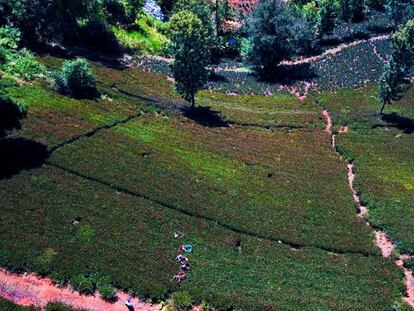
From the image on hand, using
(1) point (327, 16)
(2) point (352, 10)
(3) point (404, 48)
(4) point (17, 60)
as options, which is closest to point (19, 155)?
(4) point (17, 60)

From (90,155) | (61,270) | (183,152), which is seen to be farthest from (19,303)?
(183,152)

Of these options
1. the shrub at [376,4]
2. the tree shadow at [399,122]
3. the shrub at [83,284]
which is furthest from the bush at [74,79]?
the shrub at [376,4]


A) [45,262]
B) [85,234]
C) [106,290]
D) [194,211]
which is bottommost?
[194,211]

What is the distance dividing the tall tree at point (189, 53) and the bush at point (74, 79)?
12.6m

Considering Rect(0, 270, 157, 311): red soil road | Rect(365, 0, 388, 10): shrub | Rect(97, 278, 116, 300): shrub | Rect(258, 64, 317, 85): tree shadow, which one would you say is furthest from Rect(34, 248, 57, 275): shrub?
Rect(365, 0, 388, 10): shrub

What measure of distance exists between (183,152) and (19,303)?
2670 centimetres

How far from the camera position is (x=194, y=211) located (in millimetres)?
45125

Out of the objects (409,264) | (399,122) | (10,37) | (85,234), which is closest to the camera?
(85,234)

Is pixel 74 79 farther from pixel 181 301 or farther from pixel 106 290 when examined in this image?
pixel 181 301

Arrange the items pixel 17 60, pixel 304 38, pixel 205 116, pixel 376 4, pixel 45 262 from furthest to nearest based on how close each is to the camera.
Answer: pixel 376 4
pixel 304 38
pixel 205 116
pixel 17 60
pixel 45 262

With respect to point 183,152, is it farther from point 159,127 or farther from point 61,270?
point 61,270

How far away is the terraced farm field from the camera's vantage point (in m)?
36.6

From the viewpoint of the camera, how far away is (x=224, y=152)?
58156 mm

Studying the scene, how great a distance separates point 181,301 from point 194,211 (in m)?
11.4
